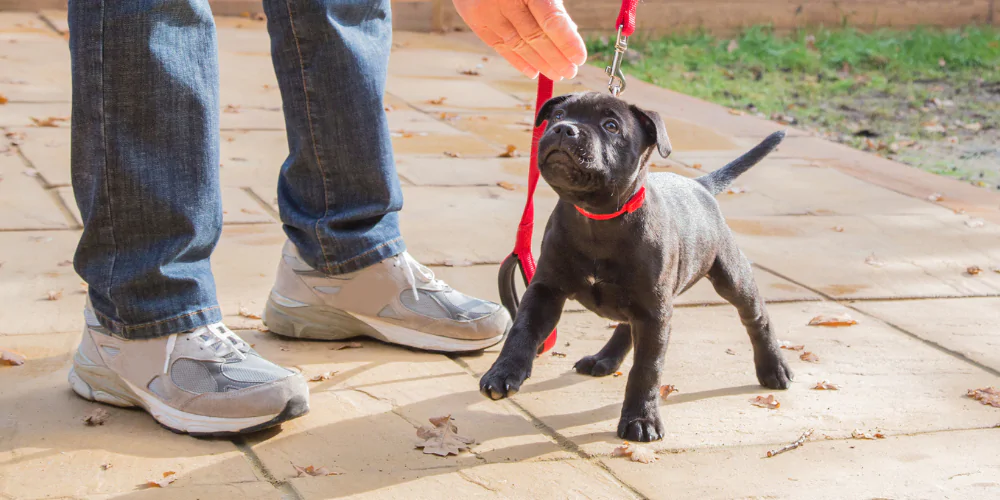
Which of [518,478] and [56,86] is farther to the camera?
[56,86]

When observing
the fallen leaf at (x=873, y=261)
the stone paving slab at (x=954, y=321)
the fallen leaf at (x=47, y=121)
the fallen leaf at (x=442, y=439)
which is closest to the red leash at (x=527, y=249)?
the fallen leaf at (x=442, y=439)

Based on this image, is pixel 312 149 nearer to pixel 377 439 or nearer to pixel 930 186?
pixel 377 439

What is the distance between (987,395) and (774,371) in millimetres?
590

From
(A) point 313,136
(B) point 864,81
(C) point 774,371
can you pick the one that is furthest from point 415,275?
(B) point 864,81

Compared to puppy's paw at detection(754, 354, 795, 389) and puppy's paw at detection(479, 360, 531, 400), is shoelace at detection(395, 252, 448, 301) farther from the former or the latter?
puppy's paw at detection(754, 354, 795, 389)

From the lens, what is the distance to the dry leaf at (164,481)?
215 cm

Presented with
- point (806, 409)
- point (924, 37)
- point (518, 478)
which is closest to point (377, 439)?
point (518, 478)

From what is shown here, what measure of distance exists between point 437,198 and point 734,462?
258cm

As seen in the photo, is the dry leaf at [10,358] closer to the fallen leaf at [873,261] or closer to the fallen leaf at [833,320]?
the fallen leaf at [833,320]

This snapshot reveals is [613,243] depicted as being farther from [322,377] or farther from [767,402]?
[322,377]

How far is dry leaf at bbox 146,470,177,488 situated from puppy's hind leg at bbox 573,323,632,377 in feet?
3.88

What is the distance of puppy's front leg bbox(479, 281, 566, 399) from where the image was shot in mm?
2395

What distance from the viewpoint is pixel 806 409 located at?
9.09 feet

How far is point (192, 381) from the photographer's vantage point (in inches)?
97.5
